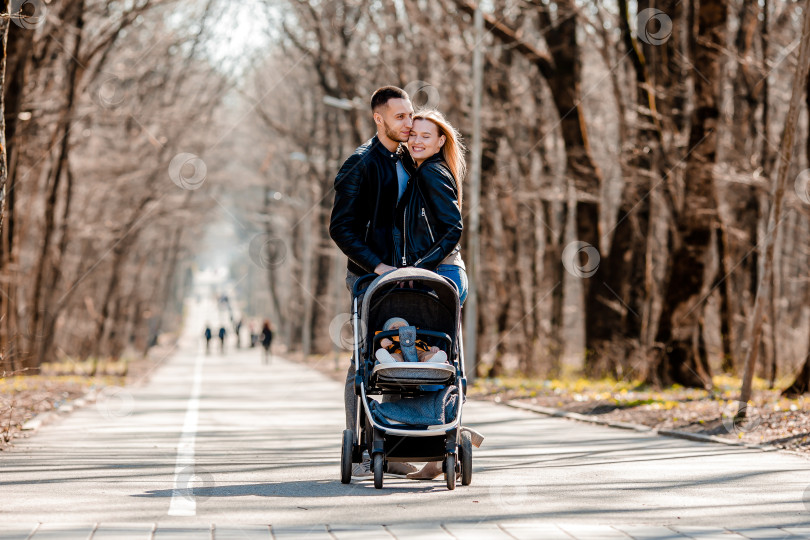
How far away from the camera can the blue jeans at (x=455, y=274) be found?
7875 mm

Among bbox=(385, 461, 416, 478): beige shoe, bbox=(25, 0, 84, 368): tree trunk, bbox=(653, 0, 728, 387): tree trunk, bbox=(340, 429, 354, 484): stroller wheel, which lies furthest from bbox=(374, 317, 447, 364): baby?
bbox=(25, 0, 84, 368): tree trunk

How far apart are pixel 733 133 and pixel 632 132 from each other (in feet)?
8.40

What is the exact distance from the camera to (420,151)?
7902 millimetres

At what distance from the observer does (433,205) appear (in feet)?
25.6

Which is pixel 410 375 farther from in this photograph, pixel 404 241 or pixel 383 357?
pixel 404 241

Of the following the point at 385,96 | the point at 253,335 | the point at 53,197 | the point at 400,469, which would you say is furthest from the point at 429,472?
the point at 253,335

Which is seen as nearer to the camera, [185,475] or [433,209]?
[433,209]

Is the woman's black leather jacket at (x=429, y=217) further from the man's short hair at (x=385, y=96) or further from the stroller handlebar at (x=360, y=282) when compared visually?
the man's short hair at (x=385, y=96)

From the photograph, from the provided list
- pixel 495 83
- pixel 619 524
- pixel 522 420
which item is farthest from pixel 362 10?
pixel 619 524

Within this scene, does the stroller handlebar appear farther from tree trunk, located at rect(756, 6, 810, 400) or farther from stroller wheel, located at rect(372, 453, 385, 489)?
tree trunk, located at rect(756, 6, 810, 400)

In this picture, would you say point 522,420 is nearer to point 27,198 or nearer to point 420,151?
point 420,151

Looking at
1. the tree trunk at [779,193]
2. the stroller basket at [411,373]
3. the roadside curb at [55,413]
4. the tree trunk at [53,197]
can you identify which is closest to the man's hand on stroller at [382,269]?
the stroller basket at [411,373]

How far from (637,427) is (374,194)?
7.10 metres

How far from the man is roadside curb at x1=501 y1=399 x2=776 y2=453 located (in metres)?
4.79
